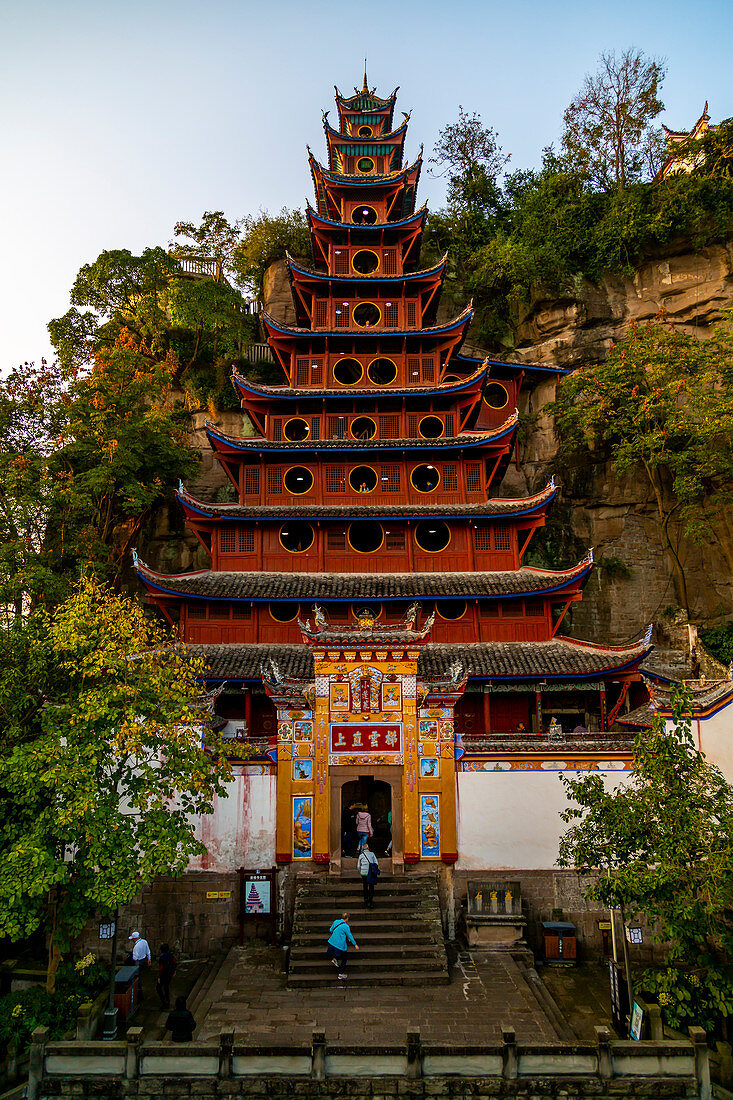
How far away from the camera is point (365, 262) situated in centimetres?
3225

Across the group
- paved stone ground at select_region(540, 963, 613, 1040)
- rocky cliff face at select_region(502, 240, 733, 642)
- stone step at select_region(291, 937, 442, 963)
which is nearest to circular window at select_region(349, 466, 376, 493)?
rocky cliff face at select_region(502, 240, 733, 642)

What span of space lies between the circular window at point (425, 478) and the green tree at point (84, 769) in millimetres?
15422

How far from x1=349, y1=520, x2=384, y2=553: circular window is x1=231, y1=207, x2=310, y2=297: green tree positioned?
20262 millimetres

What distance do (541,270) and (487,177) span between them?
9.99 m

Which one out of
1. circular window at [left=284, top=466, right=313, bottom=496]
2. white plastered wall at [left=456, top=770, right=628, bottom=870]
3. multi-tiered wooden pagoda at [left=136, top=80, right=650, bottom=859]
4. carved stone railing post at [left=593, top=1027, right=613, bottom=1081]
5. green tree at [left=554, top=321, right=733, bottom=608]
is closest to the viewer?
carved stone railing post at [left=593, top=1027, right=613, bottom=1081]

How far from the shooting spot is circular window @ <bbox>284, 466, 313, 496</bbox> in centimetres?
2825

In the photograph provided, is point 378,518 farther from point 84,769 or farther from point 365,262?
point 84,769

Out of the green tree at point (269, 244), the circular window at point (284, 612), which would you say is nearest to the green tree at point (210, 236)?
the green tree at point (269, 244)

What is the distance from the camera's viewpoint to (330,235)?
31703 mm

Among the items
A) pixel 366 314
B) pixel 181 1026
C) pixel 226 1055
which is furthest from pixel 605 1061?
pixel 366 314

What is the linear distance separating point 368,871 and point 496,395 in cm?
2514

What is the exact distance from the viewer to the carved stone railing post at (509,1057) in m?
10.7

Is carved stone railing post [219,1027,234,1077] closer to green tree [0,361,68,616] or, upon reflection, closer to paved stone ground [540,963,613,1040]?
paved stone ground [540,963,613,1040]

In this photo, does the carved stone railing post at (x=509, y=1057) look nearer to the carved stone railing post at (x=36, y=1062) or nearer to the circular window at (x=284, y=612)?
the carved stone railing post at (x=36, y=1062)
